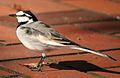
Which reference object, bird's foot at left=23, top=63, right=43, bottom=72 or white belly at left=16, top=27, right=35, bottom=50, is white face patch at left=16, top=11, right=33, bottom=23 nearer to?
white belly at left=16, top=27, right=35, bottom=50

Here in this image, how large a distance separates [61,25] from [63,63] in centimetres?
224

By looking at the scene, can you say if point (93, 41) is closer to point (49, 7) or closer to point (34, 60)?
point (34, 60)

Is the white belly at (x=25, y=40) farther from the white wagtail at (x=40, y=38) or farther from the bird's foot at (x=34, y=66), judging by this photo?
the bird's foot at (x=34, y=66)

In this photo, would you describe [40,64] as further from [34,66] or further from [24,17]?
[24,17]

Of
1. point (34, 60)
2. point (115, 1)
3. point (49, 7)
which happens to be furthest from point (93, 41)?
point (115, 1)

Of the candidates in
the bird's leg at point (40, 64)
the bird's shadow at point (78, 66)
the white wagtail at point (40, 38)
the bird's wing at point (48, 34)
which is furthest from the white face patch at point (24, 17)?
the bird's shadow at point (78, 66)

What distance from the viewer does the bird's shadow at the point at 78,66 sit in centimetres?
709

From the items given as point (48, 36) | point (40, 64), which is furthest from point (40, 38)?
point (40, 64)

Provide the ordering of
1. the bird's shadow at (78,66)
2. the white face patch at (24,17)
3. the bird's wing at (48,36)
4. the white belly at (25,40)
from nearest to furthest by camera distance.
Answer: the bird's wing at (48,36), the white belly at (25,40), the bird's shadow at (78,66), the white face patch at (24,17)

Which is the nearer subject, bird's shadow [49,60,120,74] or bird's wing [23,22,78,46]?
bird's wing [23,22,78,46]

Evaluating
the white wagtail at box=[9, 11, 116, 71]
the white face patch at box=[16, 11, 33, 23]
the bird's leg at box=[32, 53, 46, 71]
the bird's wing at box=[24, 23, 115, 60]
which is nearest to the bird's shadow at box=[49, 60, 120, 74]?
the bird's leg at box=[32, 53, 46, 71]

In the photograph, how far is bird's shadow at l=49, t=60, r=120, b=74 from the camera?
23.3 ft

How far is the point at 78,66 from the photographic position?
7289mm

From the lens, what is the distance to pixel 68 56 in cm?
773
